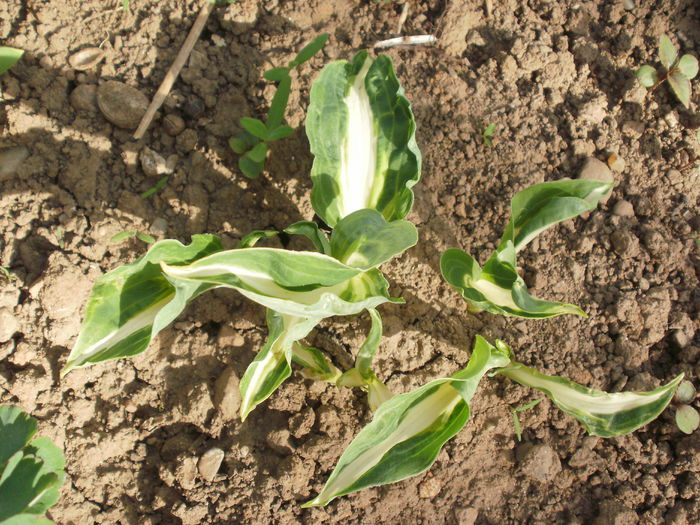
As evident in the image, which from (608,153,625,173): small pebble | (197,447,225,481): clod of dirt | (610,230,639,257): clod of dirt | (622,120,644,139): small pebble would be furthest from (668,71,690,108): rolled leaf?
(197,447,225,481): clod of dirt

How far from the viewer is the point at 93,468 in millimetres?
2131

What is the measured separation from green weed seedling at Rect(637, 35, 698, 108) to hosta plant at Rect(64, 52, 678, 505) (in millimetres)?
771

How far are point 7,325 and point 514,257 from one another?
1.77 metres

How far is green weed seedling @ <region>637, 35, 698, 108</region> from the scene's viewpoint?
244 centimetres

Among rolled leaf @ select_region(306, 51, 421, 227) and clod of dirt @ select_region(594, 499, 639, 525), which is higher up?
rolled leaf @ select_region(306, 51, 421, 227)

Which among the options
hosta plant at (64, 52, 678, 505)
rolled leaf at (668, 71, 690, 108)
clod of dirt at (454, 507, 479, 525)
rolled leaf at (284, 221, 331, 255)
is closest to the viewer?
hosta plant at (64, 52, 678, 505)

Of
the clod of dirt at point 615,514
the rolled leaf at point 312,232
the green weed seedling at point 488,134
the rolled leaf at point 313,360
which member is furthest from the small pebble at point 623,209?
the rolled leaf at point 313,360

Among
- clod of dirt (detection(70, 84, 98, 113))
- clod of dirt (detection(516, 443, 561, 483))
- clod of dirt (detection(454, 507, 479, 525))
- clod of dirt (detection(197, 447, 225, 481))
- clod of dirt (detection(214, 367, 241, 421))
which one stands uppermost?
clod of dirt (detection(70, 84, 98, 113))

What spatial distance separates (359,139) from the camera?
7.08 ft

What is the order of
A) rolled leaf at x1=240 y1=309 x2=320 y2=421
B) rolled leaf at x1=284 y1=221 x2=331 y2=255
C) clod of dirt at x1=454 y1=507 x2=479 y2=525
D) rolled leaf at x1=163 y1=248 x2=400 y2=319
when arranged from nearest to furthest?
rolled leaf at x1=163 y1=248 x2=400 y2=319
rolled leaf at x1=240 y1=309 x2=320 y2=421
rolled leaf at x1=284 y1=221 x2=331 y2=255
clod of dirt at x1=454 y1=507 x2=479 y2=525

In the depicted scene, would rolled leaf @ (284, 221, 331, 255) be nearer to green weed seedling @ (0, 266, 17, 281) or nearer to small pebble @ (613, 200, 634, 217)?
green weed seedling @ (0, 266, 17, 281)

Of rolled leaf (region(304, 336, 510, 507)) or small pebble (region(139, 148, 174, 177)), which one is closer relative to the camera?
rolled leaf (region(304, 336, 510, 507))

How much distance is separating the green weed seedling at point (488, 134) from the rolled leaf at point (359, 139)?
0.43 meters

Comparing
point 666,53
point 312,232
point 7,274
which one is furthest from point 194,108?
point 666,53
